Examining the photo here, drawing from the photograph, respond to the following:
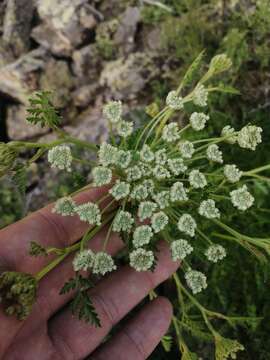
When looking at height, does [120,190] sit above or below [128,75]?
below

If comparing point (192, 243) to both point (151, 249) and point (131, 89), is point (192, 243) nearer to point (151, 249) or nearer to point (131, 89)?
point (151, 249)

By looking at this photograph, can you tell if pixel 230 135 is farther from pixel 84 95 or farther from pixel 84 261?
pixel 84 95

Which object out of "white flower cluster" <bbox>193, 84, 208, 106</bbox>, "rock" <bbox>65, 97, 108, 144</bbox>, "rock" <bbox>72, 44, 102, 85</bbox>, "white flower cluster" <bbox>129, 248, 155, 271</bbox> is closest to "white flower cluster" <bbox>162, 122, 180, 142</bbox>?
"white flower cluster" <bbox>193, 84, 208, 106</bbox>

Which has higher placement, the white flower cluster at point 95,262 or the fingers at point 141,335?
the white flower cluster at point 95,262

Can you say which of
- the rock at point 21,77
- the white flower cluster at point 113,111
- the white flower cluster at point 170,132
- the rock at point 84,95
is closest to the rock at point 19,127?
the rock at point 21,77

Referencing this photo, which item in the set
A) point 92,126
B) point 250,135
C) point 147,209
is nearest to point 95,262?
point 147,209

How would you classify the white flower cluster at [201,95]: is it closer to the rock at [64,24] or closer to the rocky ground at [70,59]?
the rocky ground at [70,59]
